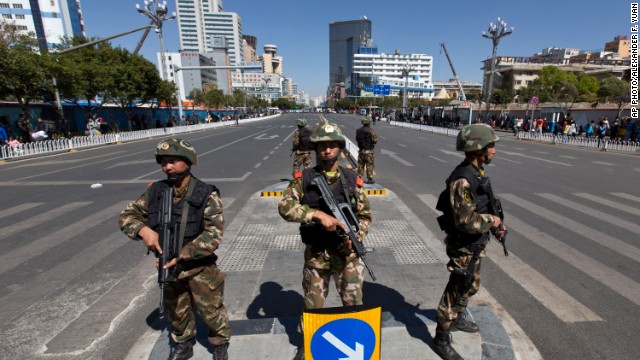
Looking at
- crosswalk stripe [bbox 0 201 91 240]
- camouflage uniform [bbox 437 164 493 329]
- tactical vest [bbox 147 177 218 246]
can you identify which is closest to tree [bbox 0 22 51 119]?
crosswalk stripe [bbox 0 201 91 240]

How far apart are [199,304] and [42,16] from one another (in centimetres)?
12171

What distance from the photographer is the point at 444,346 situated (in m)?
2.68

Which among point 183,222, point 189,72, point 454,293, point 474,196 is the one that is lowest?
point 454,293

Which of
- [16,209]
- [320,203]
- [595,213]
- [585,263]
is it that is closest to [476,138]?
[320,203]

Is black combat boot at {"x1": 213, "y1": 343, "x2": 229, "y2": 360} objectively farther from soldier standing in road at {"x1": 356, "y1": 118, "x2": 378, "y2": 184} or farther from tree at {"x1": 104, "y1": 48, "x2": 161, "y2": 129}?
tree at {"x1": 104, "y1": 48, "x2": 161, "y2": 129}

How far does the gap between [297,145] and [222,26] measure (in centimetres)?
17402

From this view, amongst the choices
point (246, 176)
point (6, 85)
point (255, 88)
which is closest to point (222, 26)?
point (255, 88)

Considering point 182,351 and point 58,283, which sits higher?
point 182,351

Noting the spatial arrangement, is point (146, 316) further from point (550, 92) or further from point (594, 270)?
point (550, 92)

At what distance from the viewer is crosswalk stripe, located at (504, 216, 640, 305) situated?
3838 millimetres

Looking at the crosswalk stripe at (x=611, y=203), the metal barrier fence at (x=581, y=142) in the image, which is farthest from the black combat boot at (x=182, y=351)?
the metal barrier fence at (x=581, y=142)

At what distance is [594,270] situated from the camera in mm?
4273

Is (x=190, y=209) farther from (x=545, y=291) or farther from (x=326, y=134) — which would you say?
(x=545, y=291)

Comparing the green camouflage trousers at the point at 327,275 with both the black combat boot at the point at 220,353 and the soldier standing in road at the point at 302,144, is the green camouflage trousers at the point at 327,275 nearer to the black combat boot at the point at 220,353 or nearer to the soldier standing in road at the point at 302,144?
the black combat boot at the point at 220,353
